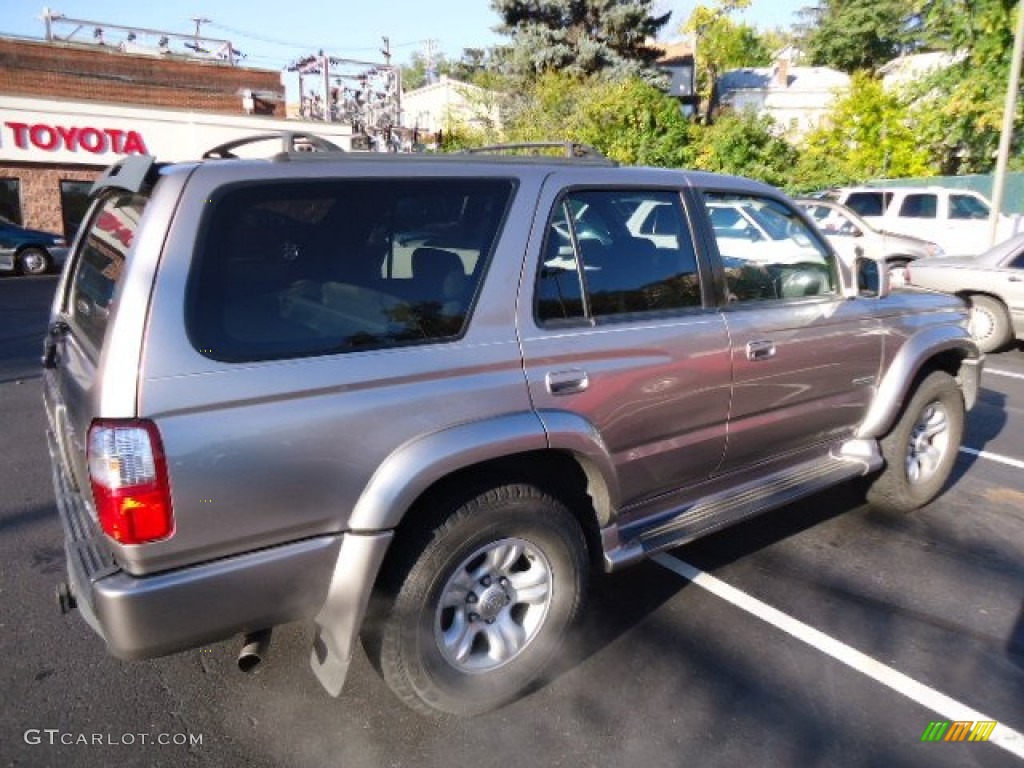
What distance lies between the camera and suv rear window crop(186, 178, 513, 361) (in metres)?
2.20

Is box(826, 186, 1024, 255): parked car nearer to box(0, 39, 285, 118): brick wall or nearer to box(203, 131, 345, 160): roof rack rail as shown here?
box(203, 131, 345, 160): roof rack rail

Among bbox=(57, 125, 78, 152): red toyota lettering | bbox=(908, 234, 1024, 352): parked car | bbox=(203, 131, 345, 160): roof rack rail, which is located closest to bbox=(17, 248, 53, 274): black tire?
bbox=(57, 125, 78, 152): red toyota lettering

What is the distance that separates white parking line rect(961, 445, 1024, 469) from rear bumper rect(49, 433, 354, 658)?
506 centimetres

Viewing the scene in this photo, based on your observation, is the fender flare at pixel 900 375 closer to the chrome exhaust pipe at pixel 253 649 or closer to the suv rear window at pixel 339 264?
the suv rear window at pixel 339 264

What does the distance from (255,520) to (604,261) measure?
5.41 ft

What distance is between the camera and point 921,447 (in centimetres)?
460

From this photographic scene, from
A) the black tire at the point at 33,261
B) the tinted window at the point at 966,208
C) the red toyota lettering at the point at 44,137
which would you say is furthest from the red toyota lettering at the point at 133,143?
the tinted window at the point at 966,208

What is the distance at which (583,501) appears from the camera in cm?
296

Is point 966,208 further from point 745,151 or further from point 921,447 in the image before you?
point 921,447

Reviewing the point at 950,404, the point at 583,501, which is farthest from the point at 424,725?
the point at 950,404

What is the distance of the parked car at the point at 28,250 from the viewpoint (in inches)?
631

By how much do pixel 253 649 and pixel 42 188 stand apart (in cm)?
2149

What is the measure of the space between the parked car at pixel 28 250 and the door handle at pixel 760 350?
16847mm

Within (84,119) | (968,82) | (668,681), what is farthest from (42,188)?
(968,82)
